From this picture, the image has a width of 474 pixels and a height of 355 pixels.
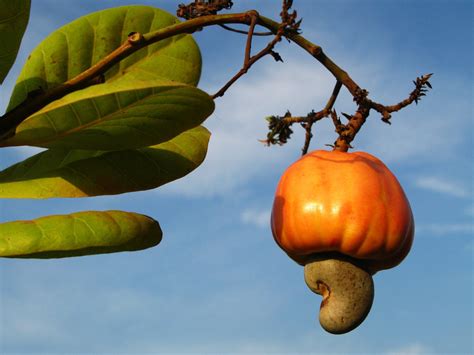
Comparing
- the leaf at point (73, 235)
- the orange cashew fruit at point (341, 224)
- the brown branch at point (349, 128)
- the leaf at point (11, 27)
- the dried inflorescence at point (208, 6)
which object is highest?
the dried inflorescence at point (208, 6)

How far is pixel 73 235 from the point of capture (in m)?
1.47

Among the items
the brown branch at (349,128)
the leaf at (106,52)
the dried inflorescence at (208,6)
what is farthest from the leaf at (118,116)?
the brown branch at (349,128)

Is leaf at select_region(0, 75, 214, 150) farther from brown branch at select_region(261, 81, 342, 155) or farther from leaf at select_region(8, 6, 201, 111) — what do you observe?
brown branch at select_region(261, 81, 342, 155)

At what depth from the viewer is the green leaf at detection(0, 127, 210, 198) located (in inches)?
69.8

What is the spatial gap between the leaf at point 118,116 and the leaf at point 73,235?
0.19 meters

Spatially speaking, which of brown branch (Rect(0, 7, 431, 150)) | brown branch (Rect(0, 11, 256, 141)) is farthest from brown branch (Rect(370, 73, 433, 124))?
brown branch (Rect(0, 11, 256, 141))

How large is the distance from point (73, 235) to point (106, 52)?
1.73 ft

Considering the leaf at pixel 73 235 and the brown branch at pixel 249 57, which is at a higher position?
the brown branch at pixel 249 57

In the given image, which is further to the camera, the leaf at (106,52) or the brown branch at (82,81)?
the leaf at (106,52)

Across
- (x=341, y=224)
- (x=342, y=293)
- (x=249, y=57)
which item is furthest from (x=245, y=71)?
(x=342, y=293)

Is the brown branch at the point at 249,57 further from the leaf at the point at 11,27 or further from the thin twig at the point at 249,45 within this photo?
the leaf at the point at 11,27

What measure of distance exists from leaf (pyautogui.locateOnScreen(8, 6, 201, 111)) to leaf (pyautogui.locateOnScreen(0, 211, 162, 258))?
1.25ft

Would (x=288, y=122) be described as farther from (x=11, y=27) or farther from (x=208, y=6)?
(x=11, y=27)

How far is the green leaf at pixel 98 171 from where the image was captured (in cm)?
177
